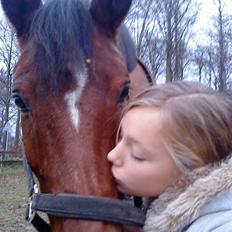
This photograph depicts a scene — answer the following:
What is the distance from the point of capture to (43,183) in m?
2.54

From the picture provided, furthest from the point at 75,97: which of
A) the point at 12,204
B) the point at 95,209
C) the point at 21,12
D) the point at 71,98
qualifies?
the point at 12,204

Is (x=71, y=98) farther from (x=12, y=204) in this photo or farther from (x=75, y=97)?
(x=12, y=204)

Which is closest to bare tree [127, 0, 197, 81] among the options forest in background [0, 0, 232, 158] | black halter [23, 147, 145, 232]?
forest in background [0, 0, 232, 158]

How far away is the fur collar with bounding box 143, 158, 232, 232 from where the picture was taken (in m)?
1.75

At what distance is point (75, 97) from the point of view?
246 cm

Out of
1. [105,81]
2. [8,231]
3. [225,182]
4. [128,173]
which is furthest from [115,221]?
[8,231]

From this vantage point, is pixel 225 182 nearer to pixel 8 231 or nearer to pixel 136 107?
pixel 136 107

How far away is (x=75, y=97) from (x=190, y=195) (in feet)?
3.02

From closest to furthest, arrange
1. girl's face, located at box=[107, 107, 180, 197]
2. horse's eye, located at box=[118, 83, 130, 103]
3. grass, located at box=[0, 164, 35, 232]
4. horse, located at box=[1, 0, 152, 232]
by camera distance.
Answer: girl's face, located at box=[107, 107, 180, 197] < horse, located at box=[1, 0, 152, 232] < horse's eye, located at box=[118, 83, 130, 103] < grass, located at box=[0, 164, 35, 232]

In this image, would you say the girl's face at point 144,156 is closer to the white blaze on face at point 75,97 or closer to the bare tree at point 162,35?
the white blaze on face at point 75,97

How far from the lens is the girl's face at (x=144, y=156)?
1.95m

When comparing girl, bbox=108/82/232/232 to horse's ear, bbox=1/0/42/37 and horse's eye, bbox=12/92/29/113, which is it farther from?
Answer: horse's ear, bbox=1/0/42/37

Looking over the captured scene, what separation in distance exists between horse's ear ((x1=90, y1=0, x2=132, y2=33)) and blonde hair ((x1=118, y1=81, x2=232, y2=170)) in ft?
3.78

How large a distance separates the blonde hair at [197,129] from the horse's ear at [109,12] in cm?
115
